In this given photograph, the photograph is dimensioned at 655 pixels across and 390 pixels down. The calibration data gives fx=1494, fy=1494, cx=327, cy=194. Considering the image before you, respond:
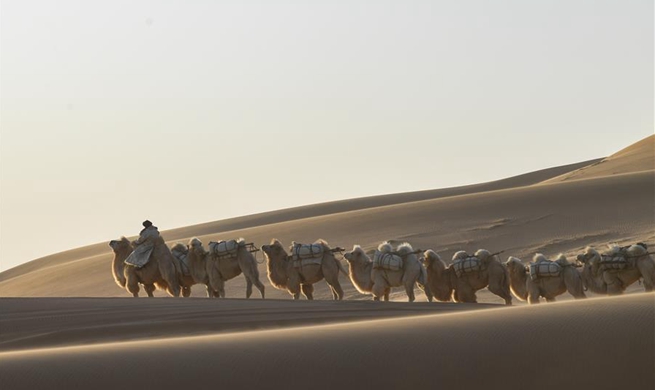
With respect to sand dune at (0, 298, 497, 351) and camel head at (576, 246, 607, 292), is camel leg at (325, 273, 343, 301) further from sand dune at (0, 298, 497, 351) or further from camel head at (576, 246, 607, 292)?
camel head at (576, 246, 607, 292)

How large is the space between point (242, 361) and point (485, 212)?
28.5 metres

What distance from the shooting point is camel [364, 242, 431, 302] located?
836 inches

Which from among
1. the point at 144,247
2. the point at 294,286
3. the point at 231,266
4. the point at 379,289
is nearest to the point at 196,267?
the point at 231,266

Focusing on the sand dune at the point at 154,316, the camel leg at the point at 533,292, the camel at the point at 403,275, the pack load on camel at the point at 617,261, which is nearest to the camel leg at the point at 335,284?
the camel at the point at 403,275

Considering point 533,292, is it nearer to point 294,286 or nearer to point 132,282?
point 294,286

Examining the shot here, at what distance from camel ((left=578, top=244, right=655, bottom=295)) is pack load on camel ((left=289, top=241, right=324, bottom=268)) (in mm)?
3879

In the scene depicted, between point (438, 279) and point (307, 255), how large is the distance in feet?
6.34

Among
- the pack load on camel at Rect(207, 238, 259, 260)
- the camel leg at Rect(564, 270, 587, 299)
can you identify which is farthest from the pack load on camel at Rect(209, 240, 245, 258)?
the camel leg at Rect(564, 270, 587, 299)

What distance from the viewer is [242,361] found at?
11.2m

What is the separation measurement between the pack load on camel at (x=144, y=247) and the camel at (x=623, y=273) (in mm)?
6450

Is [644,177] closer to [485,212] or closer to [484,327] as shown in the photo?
[485,212]

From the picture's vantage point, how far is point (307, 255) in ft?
71.4

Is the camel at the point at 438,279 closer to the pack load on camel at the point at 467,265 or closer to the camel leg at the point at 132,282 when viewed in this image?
the pack load on camel at the point at 467,265

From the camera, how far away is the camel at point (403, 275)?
69.7 ft
